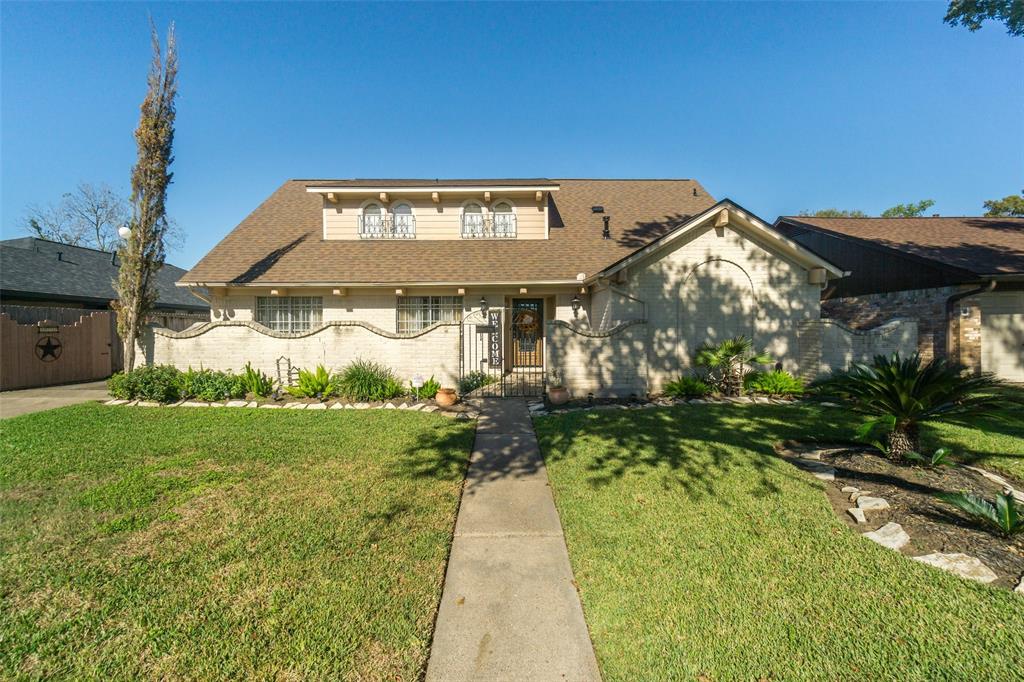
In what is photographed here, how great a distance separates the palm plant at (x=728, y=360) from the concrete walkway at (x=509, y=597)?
7.24 metres

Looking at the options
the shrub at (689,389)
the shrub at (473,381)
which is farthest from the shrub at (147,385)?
the shrub at (689,389)

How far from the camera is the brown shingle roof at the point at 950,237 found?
40.0 ft

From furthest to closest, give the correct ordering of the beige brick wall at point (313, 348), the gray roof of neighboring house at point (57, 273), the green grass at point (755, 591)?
the gray roof of neighboring house at point (57, 273) → the beige brick wall at point (313, 348) → the green grass at point (755, 591)

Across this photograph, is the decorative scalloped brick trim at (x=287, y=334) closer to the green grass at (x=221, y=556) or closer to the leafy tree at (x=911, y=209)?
the green grass at (x=221, y=556)

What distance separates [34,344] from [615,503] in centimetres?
1638

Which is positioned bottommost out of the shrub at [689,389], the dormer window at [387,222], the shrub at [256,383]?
the shrub at [689,389]

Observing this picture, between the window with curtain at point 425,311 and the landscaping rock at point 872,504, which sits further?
the window with curtain at point 425,311

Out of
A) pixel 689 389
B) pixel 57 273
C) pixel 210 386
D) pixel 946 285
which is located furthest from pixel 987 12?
pixel 57 273

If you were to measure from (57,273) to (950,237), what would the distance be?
33735 mm

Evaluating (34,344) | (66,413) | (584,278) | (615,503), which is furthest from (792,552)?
(34,344)

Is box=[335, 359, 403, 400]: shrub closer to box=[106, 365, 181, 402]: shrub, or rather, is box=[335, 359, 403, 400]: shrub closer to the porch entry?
the porch entry

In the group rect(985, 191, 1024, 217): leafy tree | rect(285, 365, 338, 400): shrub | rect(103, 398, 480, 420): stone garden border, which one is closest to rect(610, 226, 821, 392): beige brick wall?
rect(103, 398, 480, 420): stone garden border

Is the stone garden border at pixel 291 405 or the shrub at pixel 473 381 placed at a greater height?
the shrub at pixel 473 381

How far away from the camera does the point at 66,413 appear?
8.07 metres
